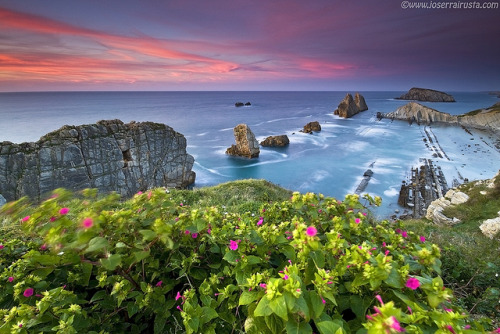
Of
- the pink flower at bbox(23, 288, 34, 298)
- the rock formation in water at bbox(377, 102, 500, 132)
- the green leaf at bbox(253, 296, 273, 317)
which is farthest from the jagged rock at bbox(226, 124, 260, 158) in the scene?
the rock formation in water at bbox(377, 102, 500, 132)

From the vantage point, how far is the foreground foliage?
4.98 feet

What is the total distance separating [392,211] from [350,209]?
102 feet

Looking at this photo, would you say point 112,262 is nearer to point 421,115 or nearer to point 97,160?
point 97,160

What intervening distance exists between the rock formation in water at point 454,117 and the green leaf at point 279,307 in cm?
10444

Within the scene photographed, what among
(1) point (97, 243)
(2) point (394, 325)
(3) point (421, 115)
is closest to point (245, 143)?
(1) point (97, 243)

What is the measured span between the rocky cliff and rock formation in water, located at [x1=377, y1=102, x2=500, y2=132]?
314ft

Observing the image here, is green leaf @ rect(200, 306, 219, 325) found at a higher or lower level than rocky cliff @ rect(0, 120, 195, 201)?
higher

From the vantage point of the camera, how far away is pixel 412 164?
156 ft

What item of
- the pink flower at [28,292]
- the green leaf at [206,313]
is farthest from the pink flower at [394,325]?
the pink flower at [28,292]

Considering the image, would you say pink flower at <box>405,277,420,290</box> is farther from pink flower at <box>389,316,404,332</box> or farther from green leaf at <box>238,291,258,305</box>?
green leaf at <box>238,291,258,305</box>

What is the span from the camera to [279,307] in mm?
1357

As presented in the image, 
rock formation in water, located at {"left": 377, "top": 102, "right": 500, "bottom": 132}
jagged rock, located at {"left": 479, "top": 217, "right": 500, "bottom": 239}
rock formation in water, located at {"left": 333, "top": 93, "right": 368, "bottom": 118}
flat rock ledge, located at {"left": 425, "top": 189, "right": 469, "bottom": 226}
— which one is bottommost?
flat rock ledge, located at {"left": 425, "top": 189, "right": 469, "bottom": 226}

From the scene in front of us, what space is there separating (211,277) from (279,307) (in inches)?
41.5

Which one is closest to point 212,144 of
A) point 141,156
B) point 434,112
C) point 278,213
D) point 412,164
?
point 141,156
